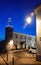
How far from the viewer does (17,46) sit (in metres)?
51.5

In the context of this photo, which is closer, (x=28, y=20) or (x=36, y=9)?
(x=36, y=9)

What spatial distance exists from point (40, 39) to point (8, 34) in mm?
30682

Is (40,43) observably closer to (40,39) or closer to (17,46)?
(40,39)

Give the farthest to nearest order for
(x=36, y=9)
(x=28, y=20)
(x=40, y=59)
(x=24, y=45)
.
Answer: (x=24, y=45), (x=28, y=20), (x=36, y=9), (x=40, y=59)

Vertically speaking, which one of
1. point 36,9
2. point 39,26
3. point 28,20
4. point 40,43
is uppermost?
point 36,9

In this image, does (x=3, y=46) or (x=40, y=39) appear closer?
(x=40, y=39)

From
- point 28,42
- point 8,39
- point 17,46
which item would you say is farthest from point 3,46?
point 28,42

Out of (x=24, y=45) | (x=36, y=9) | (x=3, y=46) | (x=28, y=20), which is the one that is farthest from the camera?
(x=24, y=45)

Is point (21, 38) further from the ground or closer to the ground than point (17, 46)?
further from the ground

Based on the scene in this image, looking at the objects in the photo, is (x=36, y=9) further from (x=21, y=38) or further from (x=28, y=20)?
(x=21, y=38)

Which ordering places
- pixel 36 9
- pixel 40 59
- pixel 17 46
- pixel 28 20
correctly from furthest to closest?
pixel 17 46
pixel 28 20
pixel 36 9
pixel 40 59

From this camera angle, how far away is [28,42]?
195 ft

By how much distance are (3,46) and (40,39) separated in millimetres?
30299

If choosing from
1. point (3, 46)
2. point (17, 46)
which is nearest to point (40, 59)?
point (3, 46)
